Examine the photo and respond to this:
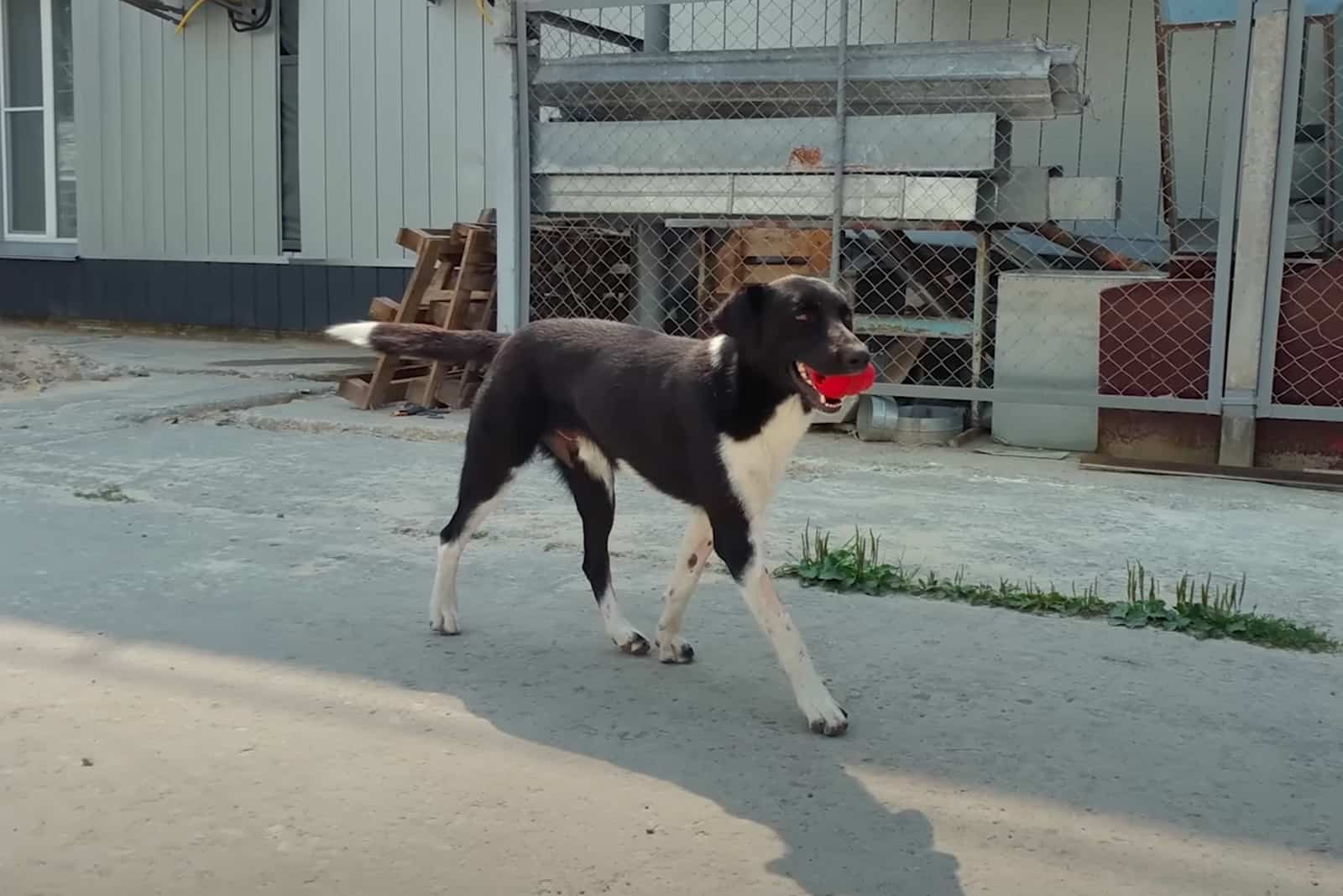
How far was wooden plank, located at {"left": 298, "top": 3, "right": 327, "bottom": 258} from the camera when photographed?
39.3ft

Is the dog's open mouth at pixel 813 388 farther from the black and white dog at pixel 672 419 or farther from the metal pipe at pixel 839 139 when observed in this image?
the metal pipe at pixel 839 139

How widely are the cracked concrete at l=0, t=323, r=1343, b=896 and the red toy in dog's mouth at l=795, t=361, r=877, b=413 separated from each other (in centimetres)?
79

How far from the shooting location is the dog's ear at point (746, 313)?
329cm

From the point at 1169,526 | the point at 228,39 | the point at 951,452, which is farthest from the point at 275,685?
the point at 228,39

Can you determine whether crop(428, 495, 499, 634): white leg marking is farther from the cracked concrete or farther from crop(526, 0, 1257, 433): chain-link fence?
crop(526, 0, 1257, 433): chain-link fence

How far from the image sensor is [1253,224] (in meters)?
6.30

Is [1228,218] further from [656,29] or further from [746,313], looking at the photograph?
[656,29]

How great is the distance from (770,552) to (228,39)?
32.2ft

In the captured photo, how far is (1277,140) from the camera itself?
245 inches

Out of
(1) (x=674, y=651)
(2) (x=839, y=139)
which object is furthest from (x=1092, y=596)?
(2) (x=839, y=139)

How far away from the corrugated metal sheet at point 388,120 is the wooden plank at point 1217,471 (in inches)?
245

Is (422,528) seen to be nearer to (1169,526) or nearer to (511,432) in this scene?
(511,432)

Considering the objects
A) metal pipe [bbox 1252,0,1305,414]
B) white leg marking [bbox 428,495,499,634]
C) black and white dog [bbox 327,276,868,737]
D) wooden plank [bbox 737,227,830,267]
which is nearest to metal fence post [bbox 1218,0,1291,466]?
metal pipe [bbox 1252,0,1305,414]

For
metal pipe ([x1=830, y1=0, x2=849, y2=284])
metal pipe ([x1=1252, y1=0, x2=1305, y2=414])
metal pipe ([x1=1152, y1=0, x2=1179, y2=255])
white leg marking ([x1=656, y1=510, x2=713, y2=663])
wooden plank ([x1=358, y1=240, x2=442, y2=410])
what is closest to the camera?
white leg marking ([x1=656, y1=510, x2=713, y2=663])
